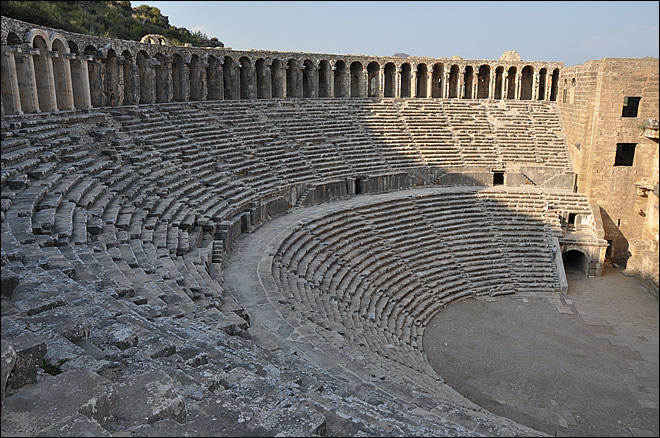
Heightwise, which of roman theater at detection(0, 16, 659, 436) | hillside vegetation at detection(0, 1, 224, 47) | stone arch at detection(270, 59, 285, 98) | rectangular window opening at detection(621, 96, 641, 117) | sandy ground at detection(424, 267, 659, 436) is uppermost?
hillside vegetation at detection(0, 1, 224, 47)

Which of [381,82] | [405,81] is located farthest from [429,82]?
[381,82]

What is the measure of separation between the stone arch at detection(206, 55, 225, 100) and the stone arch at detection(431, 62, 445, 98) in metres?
12.0

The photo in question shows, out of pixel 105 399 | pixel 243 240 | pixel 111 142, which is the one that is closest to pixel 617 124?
pixel 243 240

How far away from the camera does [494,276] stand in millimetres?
19266

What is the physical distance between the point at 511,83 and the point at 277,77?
13293 mm

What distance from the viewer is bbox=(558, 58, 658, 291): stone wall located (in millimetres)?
22188

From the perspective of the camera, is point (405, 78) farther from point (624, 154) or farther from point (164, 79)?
point (164, 79)

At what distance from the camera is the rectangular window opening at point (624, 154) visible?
2294 centimetres

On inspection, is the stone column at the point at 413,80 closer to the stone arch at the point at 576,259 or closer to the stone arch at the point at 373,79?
the stone arch at the point at 373,79

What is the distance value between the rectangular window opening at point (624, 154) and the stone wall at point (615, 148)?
0.23 metres

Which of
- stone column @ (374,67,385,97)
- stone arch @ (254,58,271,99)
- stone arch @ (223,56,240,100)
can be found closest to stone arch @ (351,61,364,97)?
stone column @ (374,67,385,97)

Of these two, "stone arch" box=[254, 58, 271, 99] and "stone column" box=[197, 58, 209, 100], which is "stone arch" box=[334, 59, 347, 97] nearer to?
"stone arch" box=[254, 58, 271, 99]

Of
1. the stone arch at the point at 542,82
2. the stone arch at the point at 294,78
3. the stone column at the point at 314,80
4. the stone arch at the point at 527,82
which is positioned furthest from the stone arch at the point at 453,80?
the stone arch at the point at 294,78

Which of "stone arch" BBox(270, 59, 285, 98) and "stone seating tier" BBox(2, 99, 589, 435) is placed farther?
"stone arch" BBox(270, 59, 285, 98)
